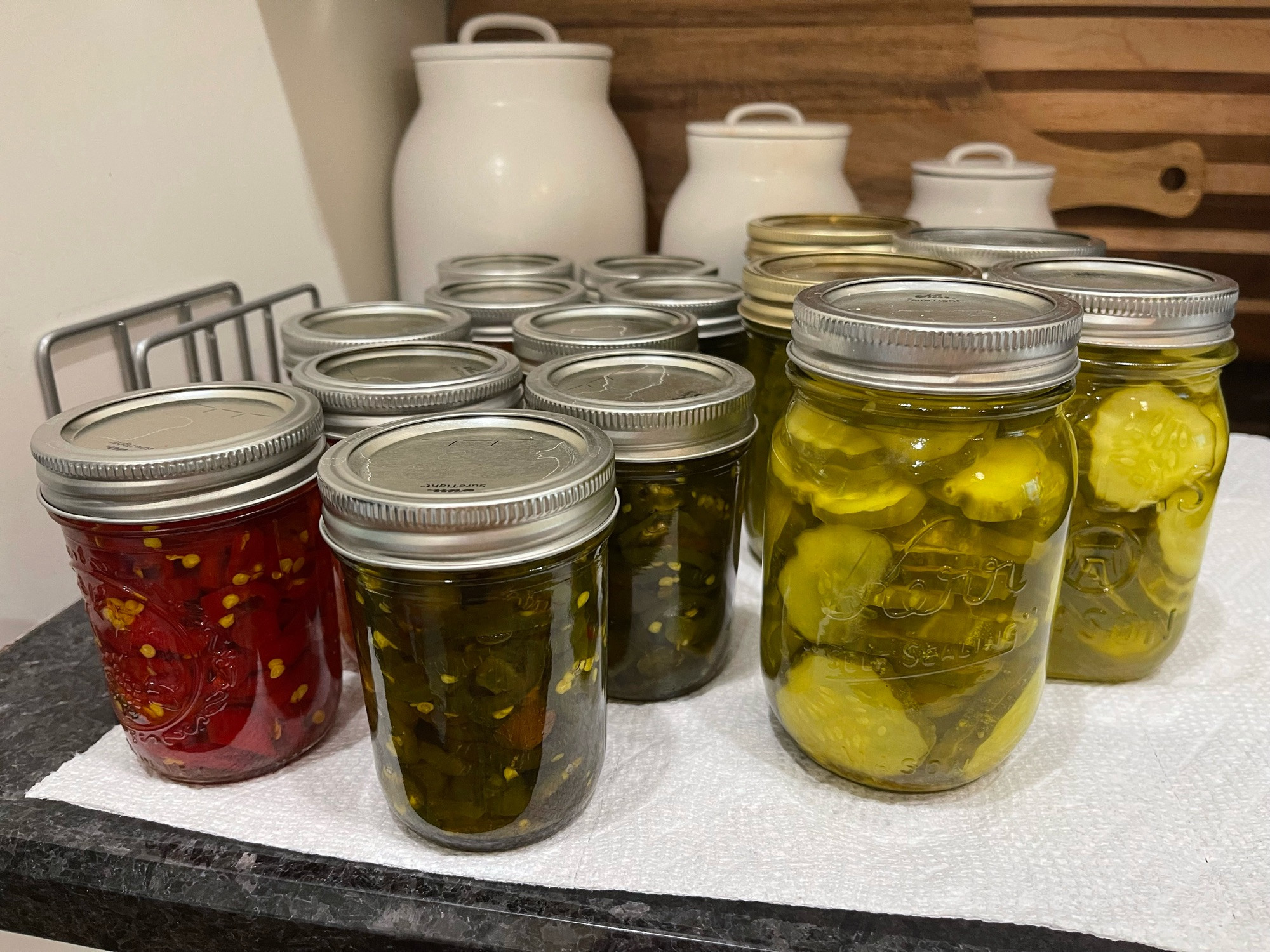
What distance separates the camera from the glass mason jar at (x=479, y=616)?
44 cm

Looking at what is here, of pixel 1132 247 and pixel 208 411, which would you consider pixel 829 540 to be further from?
pixel 1132 247

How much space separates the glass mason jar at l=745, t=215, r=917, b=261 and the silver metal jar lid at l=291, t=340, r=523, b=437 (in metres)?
0.27

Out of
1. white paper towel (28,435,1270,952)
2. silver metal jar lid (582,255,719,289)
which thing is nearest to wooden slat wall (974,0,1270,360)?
silver metal jar lid (582,255,719,289)

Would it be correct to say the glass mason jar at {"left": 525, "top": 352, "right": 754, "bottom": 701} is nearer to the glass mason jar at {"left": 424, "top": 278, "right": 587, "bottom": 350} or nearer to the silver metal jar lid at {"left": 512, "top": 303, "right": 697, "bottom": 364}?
the silver metal jar lid at {"left": 512, "top": 303, "right": 697, "bottom": 364}

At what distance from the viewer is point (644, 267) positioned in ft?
3.07

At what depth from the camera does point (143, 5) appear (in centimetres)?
71

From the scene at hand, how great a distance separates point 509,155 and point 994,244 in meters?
0.49

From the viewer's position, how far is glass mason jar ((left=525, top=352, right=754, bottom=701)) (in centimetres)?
56

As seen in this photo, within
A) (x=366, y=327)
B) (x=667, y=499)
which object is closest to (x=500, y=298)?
(x=366, y=327)

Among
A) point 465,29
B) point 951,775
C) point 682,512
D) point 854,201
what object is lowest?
point 951,775

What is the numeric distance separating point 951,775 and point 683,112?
0.86 m

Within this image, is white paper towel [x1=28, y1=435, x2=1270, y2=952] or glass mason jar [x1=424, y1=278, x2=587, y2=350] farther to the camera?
glass mason jar [x1=424, y1=278, x2=587, y2=350]

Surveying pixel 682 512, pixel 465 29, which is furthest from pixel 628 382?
pixel 465 29

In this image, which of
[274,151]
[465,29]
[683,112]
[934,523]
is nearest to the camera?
[934,523]
